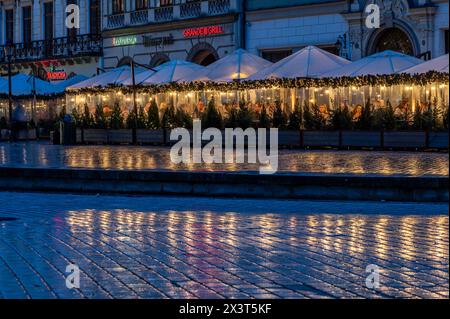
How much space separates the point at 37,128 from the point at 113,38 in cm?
687

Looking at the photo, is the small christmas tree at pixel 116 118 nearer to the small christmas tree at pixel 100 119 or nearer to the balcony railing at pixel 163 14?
the small christmas tree at pixel 100 119

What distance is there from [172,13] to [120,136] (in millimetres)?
10138

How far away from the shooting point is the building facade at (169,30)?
40.2 meters

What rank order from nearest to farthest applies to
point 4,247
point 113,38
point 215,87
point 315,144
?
point 4,247 → point 315,144 → point 215,87 → point 113,38

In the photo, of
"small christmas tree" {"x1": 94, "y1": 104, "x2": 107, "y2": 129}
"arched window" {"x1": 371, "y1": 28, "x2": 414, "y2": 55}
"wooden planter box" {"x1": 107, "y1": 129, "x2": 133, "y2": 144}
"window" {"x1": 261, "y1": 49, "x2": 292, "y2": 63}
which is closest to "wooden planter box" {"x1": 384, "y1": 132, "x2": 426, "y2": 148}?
"arched window" {"x1": 371, "y1": 28, "x2": 414, "y2": 55}

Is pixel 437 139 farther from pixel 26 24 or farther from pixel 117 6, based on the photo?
pixel 26 24

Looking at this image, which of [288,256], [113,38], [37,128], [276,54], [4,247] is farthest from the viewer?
[113,38]

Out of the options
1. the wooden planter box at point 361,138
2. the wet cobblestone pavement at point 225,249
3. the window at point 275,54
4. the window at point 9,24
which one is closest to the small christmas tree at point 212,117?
the wooden planter box at point 361,138

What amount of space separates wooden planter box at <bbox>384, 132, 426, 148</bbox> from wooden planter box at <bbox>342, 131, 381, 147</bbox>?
0.26 metres

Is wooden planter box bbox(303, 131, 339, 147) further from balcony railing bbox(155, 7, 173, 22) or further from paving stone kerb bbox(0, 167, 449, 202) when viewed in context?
balcony railing bbox(155, 7, 173, 22)

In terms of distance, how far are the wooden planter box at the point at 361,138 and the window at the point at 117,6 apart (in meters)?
21.0

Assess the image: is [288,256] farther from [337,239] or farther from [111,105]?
[111,105]

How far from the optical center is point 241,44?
39531 millimetres

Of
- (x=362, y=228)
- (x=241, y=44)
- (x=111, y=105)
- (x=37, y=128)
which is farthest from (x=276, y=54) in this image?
(x=362, y=228)
